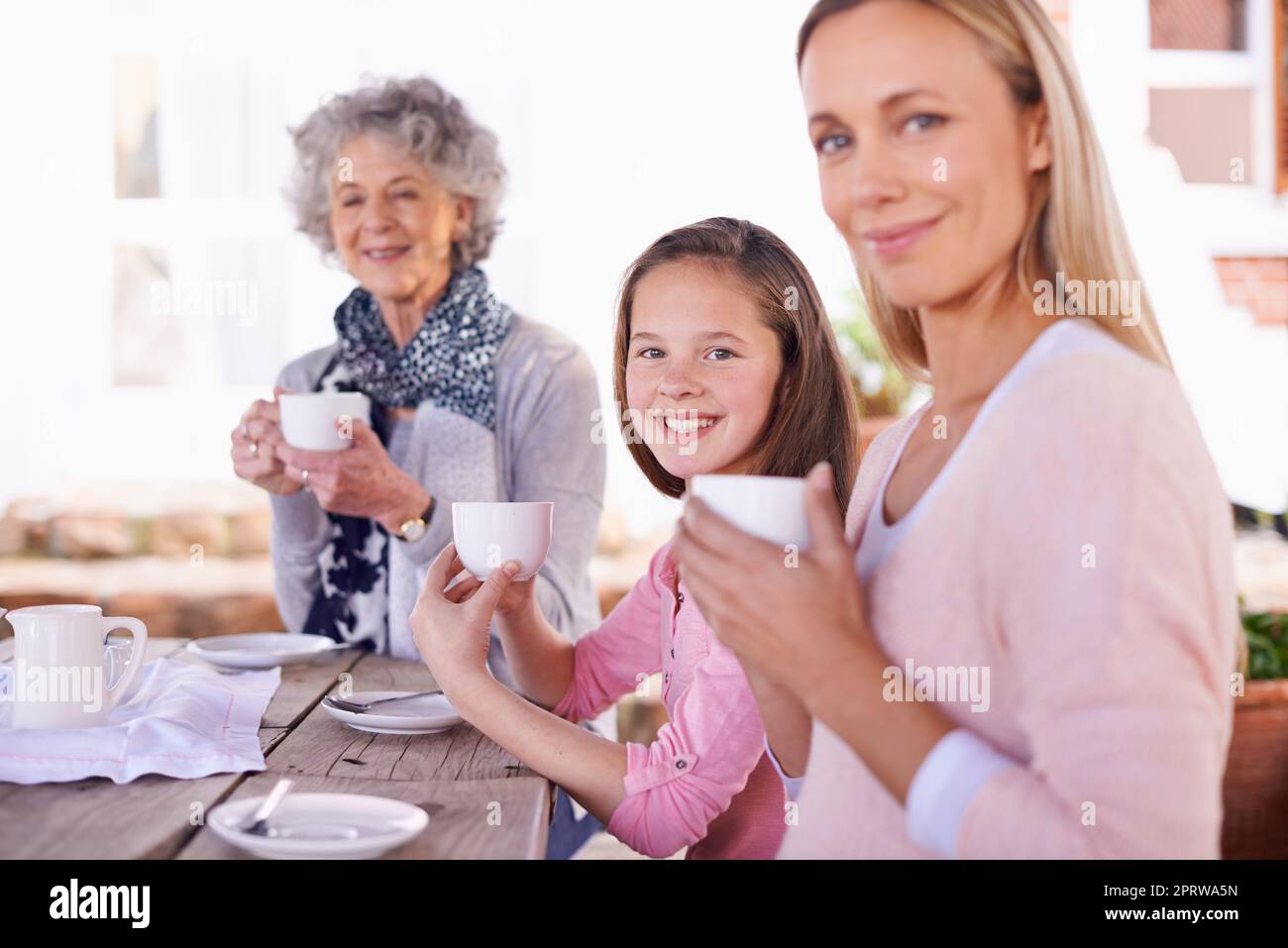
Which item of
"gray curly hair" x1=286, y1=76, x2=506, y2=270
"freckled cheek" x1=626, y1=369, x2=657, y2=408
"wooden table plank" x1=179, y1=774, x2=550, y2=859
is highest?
"gray curly hair" x1=286, y1=76, x2=506, y2=270

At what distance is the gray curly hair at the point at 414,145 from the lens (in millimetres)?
2518

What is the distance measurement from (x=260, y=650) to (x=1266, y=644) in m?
2.38

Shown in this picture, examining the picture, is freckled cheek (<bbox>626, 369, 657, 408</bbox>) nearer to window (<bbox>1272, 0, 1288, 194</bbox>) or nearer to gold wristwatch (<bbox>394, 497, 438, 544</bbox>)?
gold wristwatch (<bbox>394, 497, 438, 544</bbox>)

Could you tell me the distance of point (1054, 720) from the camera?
82 centimetres

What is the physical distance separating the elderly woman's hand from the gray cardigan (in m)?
0.09

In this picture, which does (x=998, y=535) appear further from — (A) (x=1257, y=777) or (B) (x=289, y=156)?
(B) (x=289, y=156)

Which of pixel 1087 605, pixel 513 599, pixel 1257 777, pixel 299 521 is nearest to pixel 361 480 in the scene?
pixel 299 521

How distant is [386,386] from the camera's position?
99.8 inches

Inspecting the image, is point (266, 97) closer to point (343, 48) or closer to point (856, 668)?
point (343, 48)

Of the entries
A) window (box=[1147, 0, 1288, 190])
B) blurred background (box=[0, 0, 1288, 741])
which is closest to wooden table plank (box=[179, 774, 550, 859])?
blurred background (box=[0, 0, 1288, 741])

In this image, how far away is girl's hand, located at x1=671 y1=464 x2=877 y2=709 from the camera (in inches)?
36.4

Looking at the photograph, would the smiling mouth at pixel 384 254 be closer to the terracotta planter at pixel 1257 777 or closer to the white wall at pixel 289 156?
the white wall at pixel 289 156
